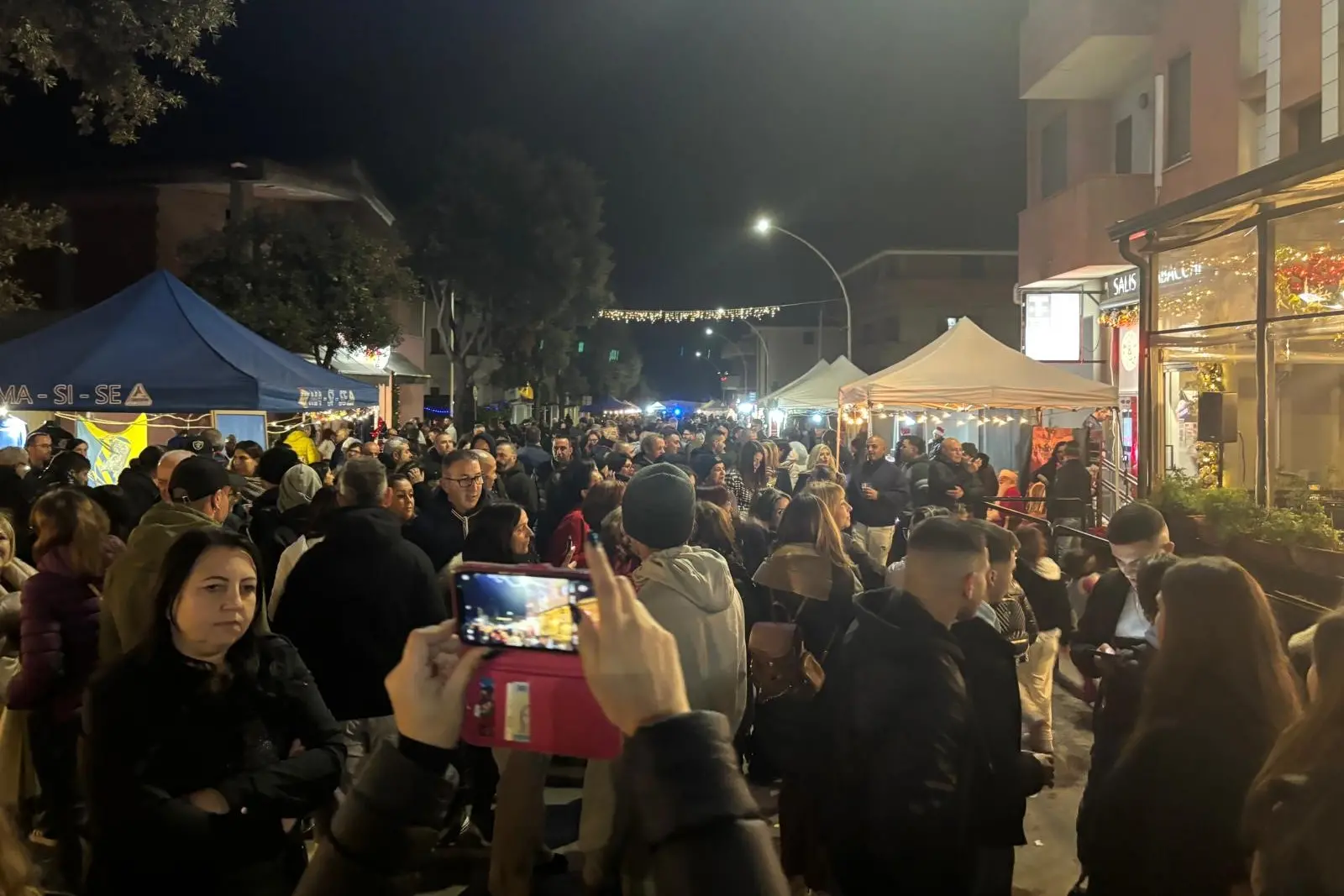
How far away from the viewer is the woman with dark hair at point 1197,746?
8.20ft

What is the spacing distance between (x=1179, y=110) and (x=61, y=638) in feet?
53.8

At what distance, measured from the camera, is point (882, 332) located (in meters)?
50.4

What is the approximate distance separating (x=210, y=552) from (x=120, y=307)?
702cm

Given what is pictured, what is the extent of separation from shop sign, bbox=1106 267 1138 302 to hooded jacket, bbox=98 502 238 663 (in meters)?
15.2

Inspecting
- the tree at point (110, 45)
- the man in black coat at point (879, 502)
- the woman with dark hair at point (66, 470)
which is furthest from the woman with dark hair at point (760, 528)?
the tree at point (110, 45)

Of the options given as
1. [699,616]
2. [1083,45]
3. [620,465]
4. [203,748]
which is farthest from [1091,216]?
[203,748]

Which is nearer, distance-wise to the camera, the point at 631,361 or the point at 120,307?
the point at 120,307

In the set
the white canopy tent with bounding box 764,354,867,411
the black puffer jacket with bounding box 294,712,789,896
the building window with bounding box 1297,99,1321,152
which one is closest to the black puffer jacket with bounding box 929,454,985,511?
the building window with bounding box 1297,99,1321,152

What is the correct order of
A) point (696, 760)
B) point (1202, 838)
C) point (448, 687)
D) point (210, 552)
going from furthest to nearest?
point (210, 552)
point (1202, 838)
point (448, 687)
point (696, 760)

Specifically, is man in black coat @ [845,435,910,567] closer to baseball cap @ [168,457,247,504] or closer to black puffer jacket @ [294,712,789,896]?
baseball cap @ [168,457,247,504]

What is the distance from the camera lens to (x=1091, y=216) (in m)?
16.2

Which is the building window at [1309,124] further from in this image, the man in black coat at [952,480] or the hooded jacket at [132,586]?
the hooded jacket at [132,586]

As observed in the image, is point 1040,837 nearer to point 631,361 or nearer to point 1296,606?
point 1296,606

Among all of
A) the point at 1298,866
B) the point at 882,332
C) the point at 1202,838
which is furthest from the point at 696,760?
the point at 882,332
